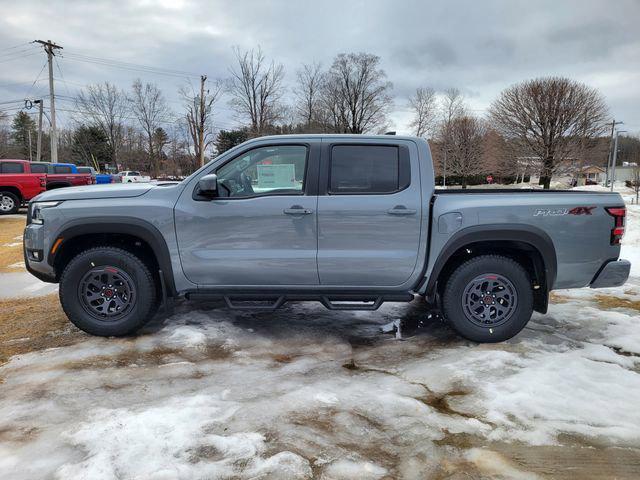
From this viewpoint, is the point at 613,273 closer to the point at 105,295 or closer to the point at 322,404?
the point at 322,404

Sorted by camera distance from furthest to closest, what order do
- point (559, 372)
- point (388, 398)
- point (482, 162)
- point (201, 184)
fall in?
point (482, 162)
point (201, 184)
point (559, 372)
point (388, 398)

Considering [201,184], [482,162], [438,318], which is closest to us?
[201,184]

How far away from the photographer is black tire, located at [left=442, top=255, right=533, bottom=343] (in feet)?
13.7

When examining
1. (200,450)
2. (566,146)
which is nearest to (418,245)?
(200,450)

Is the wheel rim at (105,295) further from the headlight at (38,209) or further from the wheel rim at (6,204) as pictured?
the wheel rim at (6,204)

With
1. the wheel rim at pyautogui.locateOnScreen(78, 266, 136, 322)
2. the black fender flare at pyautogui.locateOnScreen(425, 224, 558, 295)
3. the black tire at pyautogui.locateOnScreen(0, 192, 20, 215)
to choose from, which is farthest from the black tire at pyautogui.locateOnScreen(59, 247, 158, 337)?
the black tire at pyautogui.locateOnScreen(0, 192, 20, 215)

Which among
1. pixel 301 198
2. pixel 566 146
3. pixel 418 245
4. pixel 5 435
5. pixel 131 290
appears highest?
pixel 566 146

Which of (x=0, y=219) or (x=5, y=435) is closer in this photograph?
(x=5, y=435)

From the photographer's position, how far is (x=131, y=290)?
4.25m

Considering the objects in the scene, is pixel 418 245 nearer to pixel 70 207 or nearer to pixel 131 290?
pixel 131 290

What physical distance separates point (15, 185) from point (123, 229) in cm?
1410

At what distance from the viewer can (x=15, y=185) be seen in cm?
1528

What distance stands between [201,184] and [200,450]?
2221mm

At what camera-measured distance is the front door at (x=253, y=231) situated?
13.4ft
